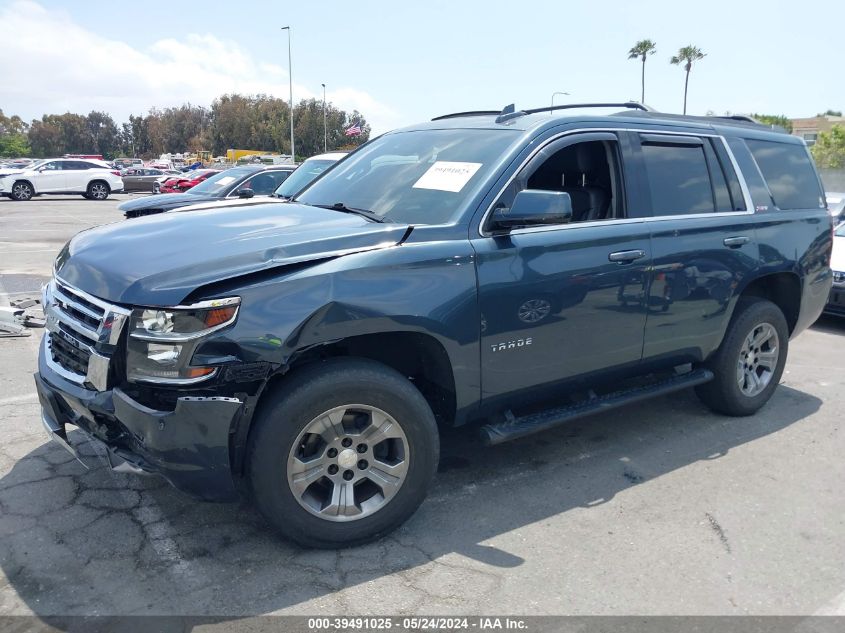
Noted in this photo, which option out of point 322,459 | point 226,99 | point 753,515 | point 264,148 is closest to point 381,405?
point 322,459

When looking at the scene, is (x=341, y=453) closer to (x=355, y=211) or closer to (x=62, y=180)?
(x=355, y=211)

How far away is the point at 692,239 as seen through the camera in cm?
441

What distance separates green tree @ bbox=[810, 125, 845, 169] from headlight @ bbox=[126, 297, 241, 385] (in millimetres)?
31707

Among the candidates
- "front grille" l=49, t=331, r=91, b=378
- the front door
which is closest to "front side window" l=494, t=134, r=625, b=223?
the front door

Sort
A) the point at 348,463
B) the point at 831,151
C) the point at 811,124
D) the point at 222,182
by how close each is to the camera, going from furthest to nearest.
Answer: the point at 811,124
the point at 831,151
the point at 222,182
the point at 348,463

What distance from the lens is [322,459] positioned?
317cm

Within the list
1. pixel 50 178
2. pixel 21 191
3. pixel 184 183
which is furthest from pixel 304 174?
pixel 50 178

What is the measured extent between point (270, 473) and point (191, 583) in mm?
571

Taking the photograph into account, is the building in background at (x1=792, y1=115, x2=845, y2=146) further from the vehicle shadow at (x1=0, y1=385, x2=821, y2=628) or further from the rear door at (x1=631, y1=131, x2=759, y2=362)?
the vehicle shadow at (x1=0, y1=385, x2=821, y2=628)

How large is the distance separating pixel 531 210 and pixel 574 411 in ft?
3.90

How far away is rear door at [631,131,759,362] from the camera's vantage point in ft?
14.1

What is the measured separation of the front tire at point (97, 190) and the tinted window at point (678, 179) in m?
29.1

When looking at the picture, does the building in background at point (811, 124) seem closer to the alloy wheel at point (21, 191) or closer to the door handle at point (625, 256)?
the alloy wheel at point (21, 191)

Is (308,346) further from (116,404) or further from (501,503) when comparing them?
(501,503)
